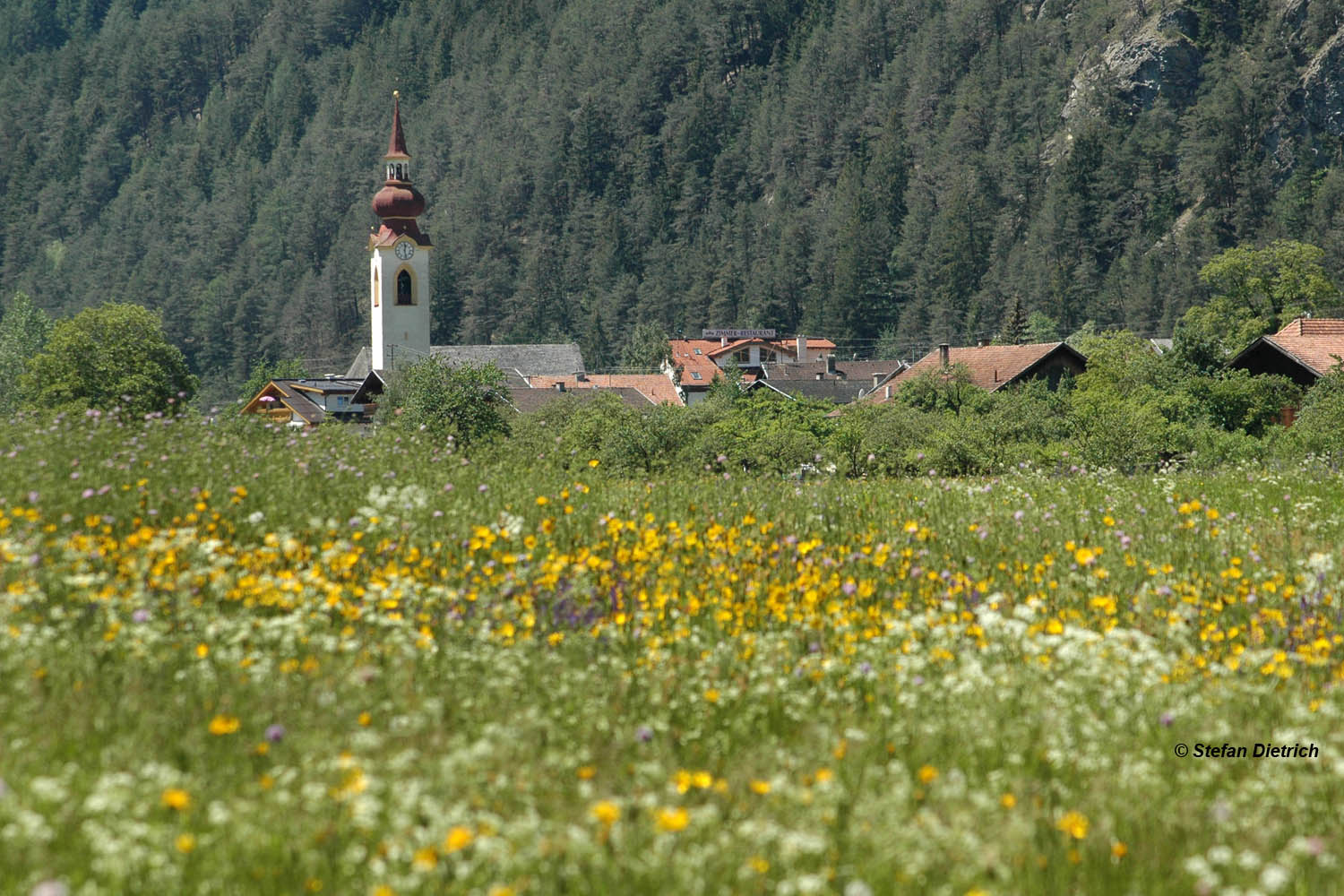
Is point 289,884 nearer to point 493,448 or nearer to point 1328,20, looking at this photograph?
point 493,448

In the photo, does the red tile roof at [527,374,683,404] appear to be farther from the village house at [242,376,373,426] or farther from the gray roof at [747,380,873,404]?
the village house at [242,376,373,426]

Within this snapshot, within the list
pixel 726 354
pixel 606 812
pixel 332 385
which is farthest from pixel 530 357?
pixel 606 812

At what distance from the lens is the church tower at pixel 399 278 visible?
102562 mm

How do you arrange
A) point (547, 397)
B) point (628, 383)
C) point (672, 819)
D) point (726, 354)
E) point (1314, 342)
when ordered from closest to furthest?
1. point (672, 819)
2. point (1314, 342)
3. point (547, 397)
4. point (628, 383)
5. point (726, 354)

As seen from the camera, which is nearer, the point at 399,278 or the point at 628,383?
the point at 628,383

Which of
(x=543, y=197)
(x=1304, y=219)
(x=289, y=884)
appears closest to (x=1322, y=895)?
(x=289, y=884)

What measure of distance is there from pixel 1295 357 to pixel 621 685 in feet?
134

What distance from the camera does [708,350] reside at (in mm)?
118438

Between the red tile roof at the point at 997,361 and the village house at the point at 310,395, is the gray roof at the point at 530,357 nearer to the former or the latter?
the village house at the point at 310,395

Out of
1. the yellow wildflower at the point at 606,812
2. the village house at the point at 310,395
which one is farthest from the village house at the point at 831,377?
the yellow wildflower at the point at 606,812

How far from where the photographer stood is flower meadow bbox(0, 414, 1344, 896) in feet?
13.6

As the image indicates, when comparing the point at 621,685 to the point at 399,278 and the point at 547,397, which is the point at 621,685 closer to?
the point at 547,397

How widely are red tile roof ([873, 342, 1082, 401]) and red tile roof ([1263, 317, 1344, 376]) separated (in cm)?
1164

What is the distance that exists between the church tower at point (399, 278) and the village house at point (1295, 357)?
68923mm
